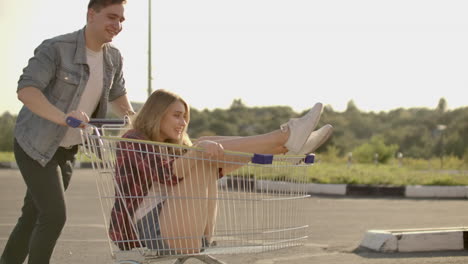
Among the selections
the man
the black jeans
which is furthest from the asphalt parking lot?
the man

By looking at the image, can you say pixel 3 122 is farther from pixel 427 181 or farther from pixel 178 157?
pixel 178 157

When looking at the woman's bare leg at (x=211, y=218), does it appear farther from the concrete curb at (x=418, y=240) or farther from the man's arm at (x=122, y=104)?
the concrete curb at (x=418, y=240)

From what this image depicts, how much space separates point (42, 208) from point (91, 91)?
28.5 inches

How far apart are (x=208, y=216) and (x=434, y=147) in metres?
37.5

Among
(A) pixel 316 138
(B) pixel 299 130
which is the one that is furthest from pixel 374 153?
(B) pixel 299 130

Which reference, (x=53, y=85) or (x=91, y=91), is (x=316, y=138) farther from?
(x=53, y=85)

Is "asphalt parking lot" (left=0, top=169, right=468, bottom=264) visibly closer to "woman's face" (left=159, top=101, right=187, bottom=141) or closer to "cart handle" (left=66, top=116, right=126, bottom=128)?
"cart handle" (left=66, top=116, right=126, bottom=128)

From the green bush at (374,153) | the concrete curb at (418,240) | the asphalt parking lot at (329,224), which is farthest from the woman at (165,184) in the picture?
the green bush at (374,153)

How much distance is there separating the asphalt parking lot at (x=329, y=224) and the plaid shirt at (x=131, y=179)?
214 cm

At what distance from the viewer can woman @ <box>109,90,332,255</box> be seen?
156 inches

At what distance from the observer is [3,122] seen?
32.7 meters

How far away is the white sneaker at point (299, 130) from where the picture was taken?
4262mm

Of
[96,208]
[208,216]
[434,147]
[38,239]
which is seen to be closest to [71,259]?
[38,239]

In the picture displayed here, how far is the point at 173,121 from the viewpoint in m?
4.21
